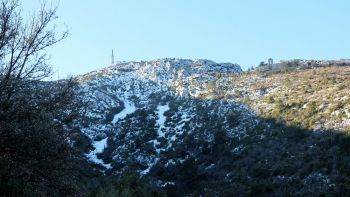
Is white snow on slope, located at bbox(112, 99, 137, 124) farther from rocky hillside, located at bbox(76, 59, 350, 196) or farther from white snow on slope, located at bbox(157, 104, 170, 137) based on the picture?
white snow on slope, located at bbox(157, 104, 170, 137)

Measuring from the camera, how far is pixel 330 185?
24438 mm

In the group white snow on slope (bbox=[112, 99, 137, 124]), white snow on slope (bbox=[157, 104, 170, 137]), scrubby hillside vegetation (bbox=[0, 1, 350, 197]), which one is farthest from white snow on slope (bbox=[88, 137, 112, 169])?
white snow on slope (bbox=[112, 99, 137, 124])

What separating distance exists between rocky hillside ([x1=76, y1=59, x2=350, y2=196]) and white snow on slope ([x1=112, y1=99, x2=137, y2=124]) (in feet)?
0.44

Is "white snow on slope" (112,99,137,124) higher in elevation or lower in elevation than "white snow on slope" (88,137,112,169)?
higher

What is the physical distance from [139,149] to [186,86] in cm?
2132

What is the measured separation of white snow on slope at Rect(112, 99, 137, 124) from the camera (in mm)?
53234

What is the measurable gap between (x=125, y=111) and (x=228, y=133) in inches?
812

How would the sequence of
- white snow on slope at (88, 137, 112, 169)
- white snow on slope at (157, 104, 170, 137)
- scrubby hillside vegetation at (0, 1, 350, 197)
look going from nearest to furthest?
scrubby hillside vegetation at (0, 1, 350, 197) → white snow on slope at (88, 137, 112, 169) → white snow on slope at (157, 104, 170, 137)

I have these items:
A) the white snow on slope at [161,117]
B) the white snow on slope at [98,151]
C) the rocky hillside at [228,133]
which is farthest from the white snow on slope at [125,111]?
the white snow on slope at [98,151]

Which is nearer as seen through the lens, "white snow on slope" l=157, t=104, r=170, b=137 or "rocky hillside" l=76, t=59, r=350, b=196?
"rocky hillside" l=76, t=59, r=350, b=196

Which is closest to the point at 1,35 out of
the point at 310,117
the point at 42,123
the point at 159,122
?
the point at 42,123

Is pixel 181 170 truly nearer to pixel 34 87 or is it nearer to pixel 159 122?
pixel 159 122

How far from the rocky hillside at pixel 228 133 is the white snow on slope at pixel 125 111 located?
0.44 ft

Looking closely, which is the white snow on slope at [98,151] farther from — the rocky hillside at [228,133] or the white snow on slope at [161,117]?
the white snow on slope at [161,117]
